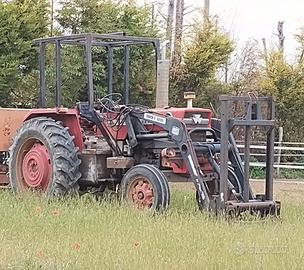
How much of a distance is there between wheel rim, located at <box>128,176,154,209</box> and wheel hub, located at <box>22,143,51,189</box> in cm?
149

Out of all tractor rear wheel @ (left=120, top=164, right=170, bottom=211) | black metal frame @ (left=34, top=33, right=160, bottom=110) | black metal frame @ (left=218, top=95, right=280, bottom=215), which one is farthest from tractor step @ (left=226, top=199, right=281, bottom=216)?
black metal frame @ (left=34, top=33, right=160, bottom=110)

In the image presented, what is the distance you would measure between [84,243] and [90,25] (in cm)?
1526

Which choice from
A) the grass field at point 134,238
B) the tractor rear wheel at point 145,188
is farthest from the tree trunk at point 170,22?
the grass field at point 134,238

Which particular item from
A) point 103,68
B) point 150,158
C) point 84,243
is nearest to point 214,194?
point 150,158

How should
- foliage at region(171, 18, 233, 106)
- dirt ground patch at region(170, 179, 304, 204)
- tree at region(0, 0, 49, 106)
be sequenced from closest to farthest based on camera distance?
dirt ground patch at region(170, 179, 304, 204) < tree at region(0, 0, 49, 106) < foliage at region(171, 18, 233, 106)

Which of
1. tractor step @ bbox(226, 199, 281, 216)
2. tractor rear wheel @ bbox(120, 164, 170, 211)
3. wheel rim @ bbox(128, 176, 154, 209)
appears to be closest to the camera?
tractor step @ bbox(226, 199, 281, 216)

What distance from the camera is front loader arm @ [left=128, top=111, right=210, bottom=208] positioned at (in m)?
10.5

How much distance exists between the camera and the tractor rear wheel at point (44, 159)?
1155 cm

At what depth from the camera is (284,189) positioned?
1800 cm

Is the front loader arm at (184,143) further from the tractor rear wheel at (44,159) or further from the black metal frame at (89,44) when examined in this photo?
the tractor rear wheel at (44,159)

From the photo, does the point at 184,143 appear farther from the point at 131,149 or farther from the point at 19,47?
the point at 19,47

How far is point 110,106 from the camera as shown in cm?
1222

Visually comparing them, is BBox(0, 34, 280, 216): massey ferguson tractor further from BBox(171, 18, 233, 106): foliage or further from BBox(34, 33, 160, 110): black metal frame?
BBox(171, 18, 233, 106): foliage

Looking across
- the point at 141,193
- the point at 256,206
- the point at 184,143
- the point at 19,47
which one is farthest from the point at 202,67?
the point at 256,206
